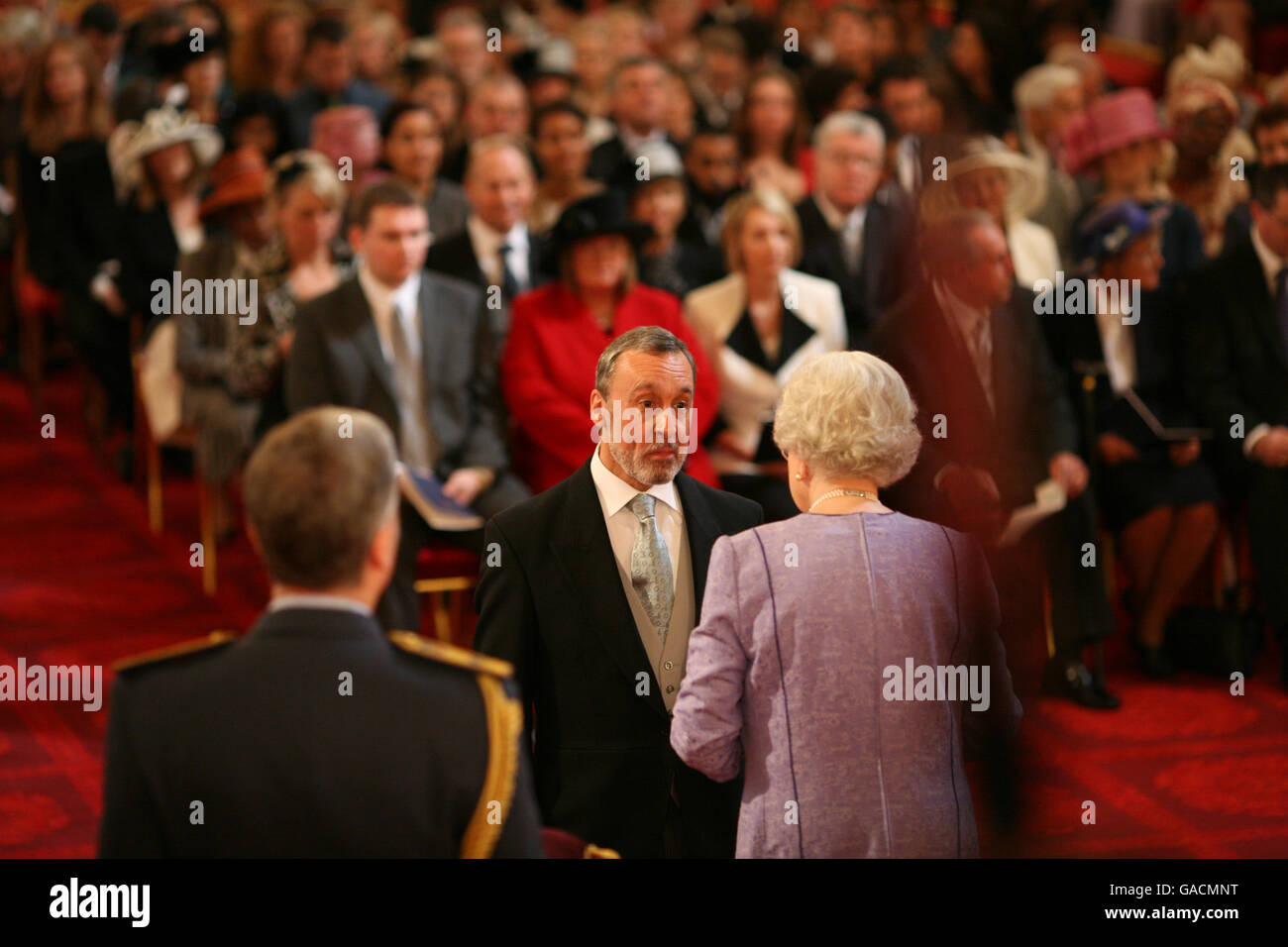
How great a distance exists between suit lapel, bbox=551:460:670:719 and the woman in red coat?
111cm

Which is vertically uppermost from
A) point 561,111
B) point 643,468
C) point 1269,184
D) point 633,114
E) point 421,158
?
point 633,114

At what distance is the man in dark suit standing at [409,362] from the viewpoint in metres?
4.28

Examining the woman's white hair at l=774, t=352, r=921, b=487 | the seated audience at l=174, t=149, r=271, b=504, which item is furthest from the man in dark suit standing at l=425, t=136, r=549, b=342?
the woman's white hair at l=774, t=352, r=921, b=487

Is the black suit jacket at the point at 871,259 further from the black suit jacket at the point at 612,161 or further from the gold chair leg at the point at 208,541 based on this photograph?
the gold chair leg at the point at 208,541

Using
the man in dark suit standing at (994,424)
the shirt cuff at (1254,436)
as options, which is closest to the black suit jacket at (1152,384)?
the shirt cuff at (1254,436)

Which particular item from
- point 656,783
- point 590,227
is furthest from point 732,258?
point 656,783

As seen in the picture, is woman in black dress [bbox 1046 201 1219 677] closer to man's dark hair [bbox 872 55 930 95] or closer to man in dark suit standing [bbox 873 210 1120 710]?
man in dark suit standing [bbox 873 210 1120 710]

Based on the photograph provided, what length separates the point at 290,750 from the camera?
6.25 ft

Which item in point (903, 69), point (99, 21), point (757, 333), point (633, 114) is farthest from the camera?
point (99, 21)

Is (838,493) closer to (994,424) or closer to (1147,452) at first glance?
(994,424)

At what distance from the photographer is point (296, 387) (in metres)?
4.31

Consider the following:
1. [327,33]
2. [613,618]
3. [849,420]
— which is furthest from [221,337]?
[849,420]

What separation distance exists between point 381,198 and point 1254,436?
252 centimetres
